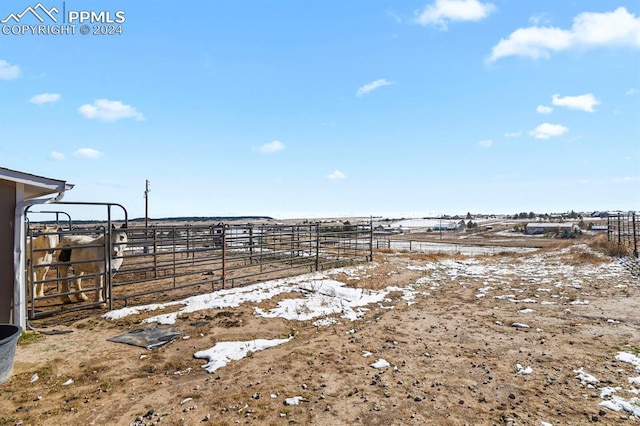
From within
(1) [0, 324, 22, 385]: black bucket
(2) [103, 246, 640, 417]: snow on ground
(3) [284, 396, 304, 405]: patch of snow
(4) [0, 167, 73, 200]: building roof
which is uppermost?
(4) [0, 167, 73, 200]: building roof

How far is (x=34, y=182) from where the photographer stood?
539cm

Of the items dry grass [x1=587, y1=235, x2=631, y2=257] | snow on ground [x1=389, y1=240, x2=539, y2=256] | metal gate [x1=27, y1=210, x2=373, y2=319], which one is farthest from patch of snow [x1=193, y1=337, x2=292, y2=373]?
snow on ground [x1=389, y1=240, x2=539, y2=256]

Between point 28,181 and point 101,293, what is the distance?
134 inches

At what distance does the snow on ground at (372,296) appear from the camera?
450 cm

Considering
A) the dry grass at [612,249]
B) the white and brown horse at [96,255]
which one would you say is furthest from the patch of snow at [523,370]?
the dry grass at [612,249]

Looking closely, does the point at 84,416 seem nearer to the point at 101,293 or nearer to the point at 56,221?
the point at 101,293

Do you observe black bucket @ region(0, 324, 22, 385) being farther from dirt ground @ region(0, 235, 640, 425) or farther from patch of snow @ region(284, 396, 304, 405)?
patch of snow @ region(284, 396, 304, 405)

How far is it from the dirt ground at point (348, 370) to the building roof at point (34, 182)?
2212 millimetres

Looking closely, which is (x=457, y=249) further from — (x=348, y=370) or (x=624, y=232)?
(x=348, y=370)

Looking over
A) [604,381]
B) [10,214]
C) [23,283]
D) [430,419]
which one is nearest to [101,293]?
[23,283]

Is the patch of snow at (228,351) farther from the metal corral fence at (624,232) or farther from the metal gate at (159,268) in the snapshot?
the metal corral fence at (624,232)

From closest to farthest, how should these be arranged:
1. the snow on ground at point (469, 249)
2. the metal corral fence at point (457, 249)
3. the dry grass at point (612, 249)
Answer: the dry grass at point (612, 249), the metal corral fence at point (457, 249), the snow on ground at point (469, 249)

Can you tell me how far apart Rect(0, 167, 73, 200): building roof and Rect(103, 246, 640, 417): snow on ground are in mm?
2370

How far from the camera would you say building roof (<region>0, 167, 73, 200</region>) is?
16.8 ft
